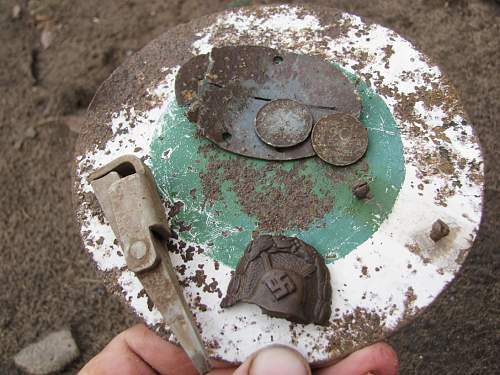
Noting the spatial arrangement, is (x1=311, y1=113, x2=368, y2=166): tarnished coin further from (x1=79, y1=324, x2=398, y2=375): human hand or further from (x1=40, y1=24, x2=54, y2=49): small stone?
(x1=40, y1=24, x2=54, y2=49): small stone

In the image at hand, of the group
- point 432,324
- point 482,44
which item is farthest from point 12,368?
point 482,44

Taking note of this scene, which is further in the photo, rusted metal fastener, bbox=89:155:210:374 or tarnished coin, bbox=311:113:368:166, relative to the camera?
tarnished coin, bbox=311:113:368:166

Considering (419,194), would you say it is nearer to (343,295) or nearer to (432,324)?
(343,295)

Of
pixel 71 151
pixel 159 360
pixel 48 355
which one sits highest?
pixel 71 151

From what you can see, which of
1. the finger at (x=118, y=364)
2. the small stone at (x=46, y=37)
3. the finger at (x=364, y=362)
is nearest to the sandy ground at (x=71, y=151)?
the small stone at (x=46, y=37)


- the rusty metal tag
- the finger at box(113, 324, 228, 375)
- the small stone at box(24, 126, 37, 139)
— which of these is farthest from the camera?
the small stone at box(24, 126, 37, 139)

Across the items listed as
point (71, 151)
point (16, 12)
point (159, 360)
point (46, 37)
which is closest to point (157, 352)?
point (159, 360)

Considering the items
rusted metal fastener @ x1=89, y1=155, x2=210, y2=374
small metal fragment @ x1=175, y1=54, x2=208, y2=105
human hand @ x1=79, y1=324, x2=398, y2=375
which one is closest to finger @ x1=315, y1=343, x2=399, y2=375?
human hand @ x1=79, y1=324, x2=398, y2=375

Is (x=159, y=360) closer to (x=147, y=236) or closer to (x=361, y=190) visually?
(x=147, y=236)
